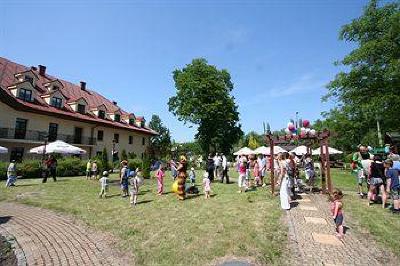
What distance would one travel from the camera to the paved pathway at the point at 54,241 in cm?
748

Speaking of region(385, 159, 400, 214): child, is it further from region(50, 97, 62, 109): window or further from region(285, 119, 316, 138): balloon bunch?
region(50, 97, 62, 109): window

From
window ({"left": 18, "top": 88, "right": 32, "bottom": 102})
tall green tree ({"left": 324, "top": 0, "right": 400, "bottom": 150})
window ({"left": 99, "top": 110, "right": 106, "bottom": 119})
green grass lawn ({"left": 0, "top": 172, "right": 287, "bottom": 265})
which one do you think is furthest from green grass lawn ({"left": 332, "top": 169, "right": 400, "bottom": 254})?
window ({"left": 99, "top": 110, "right": 106, "bottom": 119})

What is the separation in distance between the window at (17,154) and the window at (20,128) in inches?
51.3

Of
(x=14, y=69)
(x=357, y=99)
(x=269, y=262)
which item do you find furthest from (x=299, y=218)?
(x=14, y=69)

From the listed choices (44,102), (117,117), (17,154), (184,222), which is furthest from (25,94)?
(184,222)

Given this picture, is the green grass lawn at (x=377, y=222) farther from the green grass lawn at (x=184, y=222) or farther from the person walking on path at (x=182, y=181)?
the person walking on path at (x=182, y=181)

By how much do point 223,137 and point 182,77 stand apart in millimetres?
11436

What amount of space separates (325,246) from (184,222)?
4448 mm

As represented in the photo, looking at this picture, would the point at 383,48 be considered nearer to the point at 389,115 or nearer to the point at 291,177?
the point at 389,115

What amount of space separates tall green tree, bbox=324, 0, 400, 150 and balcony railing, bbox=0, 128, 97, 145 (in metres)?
26.7

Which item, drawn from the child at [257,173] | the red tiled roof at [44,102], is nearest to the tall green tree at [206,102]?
the red tiled roof at [44,102]

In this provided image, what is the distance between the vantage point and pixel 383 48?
23953 millimetres

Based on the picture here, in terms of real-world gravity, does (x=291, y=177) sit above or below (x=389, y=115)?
below

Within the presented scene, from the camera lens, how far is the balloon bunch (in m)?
14.1
